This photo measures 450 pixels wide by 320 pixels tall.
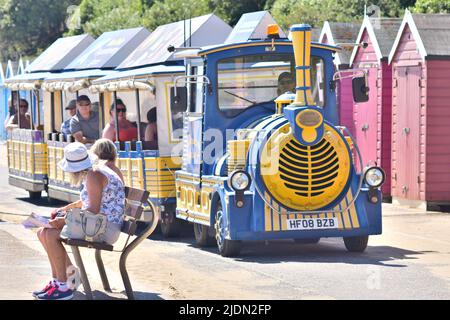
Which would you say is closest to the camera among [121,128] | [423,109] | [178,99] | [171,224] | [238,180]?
[238,180]

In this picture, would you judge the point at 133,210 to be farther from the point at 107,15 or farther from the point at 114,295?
the point at 107,15

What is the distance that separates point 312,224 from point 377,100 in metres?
8.61

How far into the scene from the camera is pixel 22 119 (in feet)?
78.4

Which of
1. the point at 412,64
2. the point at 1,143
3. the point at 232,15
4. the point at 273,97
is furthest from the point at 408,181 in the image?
the point at 1,143

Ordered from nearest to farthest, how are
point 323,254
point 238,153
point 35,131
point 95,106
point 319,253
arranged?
point 238,153 < point 323,254 < point 319,253 < point 95,106 < point 35,131

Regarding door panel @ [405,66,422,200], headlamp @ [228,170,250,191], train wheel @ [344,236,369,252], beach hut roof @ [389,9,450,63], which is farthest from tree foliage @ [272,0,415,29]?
headlamp @ [228,170,250,191]

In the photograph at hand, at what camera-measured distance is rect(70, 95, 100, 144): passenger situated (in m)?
19.5

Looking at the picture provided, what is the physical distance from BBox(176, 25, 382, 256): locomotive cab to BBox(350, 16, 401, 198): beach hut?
6.73m

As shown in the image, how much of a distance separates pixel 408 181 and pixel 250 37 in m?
5.37

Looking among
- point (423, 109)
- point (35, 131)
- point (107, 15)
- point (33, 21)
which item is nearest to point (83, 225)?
point (423, 109)

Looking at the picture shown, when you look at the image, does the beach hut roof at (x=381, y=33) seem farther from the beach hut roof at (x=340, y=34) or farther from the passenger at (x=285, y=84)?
the passenger at (x=285, y=84)

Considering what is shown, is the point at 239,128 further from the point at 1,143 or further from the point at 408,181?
the point at 1,143

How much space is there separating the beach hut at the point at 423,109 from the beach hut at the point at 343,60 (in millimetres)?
2129

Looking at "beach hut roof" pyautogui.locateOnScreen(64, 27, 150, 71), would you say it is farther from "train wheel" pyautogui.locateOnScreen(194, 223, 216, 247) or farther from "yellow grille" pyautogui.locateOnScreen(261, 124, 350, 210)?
"yellow grille" pyautogui.locateOnScreen(261, 124, 350, 210)
